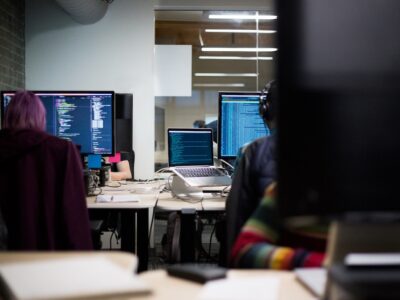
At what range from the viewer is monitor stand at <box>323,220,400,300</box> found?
70 cm

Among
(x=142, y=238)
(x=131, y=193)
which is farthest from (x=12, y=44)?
(x=142, y=238)

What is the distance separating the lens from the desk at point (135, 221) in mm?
2355

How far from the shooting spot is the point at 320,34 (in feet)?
2.30

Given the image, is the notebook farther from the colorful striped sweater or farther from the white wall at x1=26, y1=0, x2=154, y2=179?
the white wall at x1=26, y1=0, x2=154, y2=179

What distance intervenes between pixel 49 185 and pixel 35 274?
41.6 inches

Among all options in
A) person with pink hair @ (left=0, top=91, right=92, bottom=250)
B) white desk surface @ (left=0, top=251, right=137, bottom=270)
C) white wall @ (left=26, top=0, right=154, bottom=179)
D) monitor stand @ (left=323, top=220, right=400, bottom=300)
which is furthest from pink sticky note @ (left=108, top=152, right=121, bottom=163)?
monitor stand @ (left=323, top=220, right=400, bottom=300)

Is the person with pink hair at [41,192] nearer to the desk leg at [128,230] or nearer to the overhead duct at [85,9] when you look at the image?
the desk leg at [128,230]

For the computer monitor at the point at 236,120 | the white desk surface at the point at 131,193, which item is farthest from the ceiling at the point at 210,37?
the white desk surface at the point at 131,193

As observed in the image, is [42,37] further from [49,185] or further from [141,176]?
[49,185]

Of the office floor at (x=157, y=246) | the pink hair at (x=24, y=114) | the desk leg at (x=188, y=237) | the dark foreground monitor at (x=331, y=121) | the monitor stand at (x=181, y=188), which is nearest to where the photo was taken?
the dark foreground monitor at (x=331, y=121)

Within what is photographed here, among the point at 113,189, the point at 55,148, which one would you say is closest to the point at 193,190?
the point at 113,189

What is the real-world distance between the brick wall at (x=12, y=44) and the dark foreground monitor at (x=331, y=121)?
14.3 ft

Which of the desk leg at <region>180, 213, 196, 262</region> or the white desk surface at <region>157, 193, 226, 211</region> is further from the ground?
the white desk surface at <region>157, 193, 226, 211</region>

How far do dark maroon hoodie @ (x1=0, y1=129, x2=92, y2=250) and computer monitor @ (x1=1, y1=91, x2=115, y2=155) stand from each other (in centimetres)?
99
